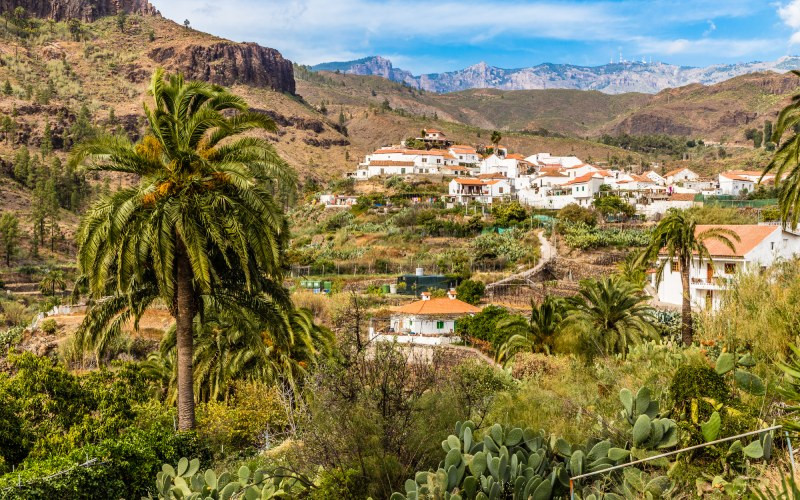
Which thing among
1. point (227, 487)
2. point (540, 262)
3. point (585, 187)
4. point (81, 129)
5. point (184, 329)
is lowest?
point (540, 262)

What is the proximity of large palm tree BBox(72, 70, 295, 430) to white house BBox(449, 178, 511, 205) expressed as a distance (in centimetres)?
6108

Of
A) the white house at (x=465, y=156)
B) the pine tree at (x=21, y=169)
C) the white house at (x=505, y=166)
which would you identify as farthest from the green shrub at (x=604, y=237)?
the pine tree at (x=21, y=169)

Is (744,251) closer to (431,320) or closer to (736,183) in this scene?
(431,320)

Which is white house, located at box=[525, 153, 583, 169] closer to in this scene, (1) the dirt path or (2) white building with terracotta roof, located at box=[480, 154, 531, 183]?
(2) white building with terracotta roof, located at box=[480, 154, 531, 183]

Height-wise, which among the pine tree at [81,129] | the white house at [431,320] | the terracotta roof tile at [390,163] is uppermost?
the pine tree at [81,129]

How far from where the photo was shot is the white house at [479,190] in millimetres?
71688

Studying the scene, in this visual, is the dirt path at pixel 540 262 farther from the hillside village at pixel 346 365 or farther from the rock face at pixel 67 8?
the rock face at pixel 67 8

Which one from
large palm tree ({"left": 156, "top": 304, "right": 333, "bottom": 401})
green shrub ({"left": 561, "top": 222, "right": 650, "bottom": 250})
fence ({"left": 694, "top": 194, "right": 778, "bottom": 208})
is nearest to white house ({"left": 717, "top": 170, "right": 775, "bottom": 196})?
fence ({"left": 694, "top": 194, "right": 778, "bottom": 208})

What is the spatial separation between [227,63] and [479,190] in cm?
8783

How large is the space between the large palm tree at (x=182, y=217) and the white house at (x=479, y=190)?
61.1m

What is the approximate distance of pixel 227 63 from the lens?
137 metres

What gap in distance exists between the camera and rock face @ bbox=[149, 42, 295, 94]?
13038cm

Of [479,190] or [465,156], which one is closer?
[479,190]

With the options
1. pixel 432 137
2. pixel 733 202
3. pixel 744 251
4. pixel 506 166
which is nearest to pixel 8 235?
pixel 506 166
